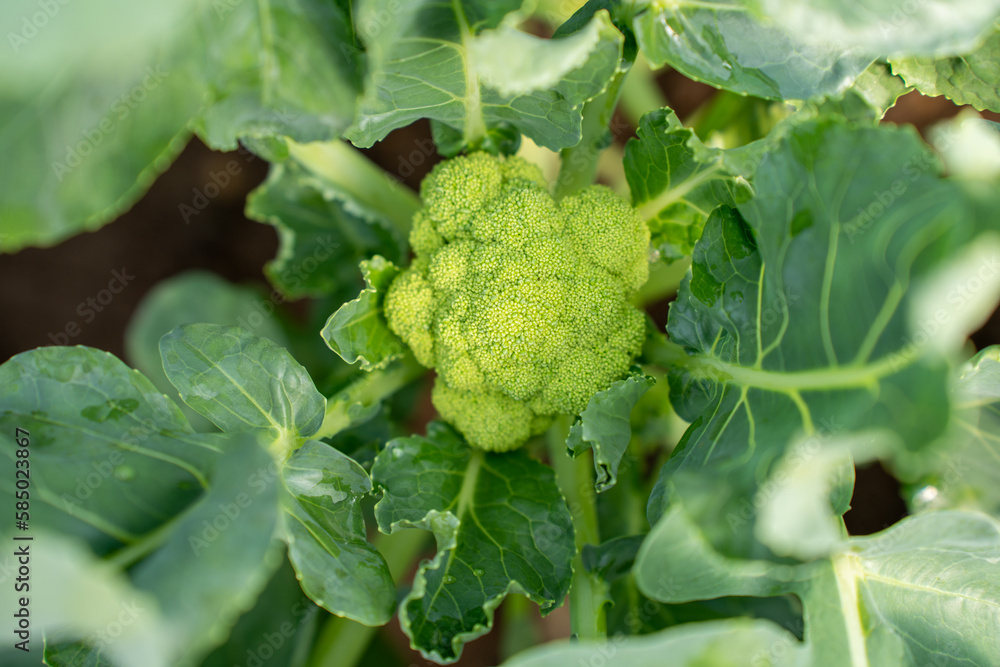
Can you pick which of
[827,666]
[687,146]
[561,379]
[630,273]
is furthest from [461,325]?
[827,666]

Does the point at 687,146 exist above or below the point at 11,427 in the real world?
above

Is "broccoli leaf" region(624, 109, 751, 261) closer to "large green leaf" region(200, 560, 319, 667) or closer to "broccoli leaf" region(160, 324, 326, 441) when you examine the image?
"broccoli leaf" region(160, 324, 326, 441)

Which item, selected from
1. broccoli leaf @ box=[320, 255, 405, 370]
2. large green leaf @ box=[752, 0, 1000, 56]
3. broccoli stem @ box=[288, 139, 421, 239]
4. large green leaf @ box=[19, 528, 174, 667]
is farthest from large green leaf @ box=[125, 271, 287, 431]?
large green leaf @ box=[752, 0, 1000, 56]

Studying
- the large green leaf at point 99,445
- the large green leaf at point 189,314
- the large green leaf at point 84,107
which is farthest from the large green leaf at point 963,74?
the large green leaf at point 189,314

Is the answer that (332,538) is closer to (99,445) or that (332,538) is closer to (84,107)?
(99,445)

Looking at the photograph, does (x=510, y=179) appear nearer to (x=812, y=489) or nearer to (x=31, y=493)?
(x=812, y=489)

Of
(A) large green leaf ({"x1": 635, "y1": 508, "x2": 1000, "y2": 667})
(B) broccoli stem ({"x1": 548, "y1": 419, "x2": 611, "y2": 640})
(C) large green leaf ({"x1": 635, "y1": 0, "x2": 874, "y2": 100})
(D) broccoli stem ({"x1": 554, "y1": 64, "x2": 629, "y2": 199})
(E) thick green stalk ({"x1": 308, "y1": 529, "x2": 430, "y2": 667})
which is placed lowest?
(E) thick green stalk ({"x1": 308, "y1": 529, "x2": 430, "y2": 667})
